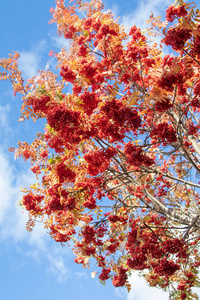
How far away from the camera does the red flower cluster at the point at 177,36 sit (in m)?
3.55

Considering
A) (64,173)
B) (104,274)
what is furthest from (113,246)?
(64,173)

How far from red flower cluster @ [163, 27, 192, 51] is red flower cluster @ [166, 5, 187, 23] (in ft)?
4.68

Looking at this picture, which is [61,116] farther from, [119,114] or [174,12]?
[174,12]

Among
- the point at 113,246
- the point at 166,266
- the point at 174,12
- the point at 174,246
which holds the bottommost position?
the point at 166,266

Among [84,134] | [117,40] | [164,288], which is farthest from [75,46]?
[164,288]

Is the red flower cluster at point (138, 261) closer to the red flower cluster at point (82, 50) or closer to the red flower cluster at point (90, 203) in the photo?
the red flower cluster at point (90, 203)

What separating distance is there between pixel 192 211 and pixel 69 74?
4724 millimetres

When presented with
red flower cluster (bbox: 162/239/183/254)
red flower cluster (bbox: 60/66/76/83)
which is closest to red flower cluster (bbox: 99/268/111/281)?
red flower cluster (bbox: 162/239/183/254)

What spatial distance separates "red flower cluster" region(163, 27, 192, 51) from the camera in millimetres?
3549

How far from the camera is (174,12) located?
474 cm

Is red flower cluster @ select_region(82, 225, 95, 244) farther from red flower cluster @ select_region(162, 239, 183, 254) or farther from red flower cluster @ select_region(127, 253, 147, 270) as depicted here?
red flower cluster @ select_region(162, 239, 183, 254)

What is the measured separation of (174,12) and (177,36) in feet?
5.24

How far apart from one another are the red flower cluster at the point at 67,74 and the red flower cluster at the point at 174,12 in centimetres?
229

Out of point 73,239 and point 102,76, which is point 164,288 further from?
point 102,76
